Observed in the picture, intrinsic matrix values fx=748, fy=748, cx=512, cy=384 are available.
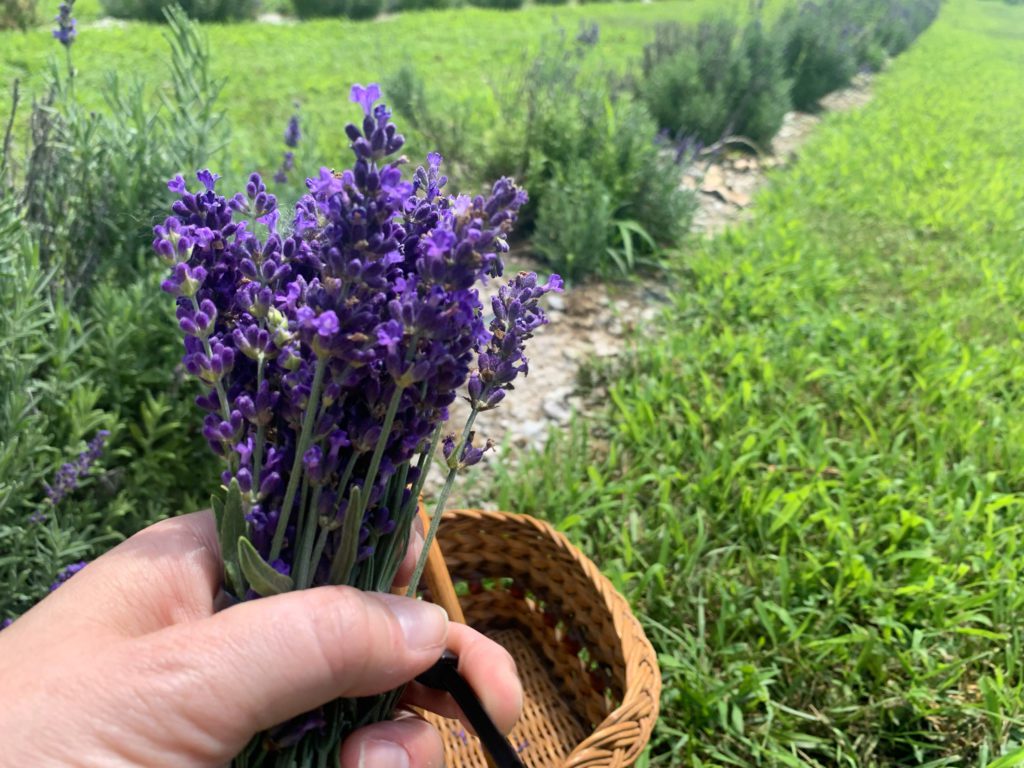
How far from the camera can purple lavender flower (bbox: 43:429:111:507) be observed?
1440 mm

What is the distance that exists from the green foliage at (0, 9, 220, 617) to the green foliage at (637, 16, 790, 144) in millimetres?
3540

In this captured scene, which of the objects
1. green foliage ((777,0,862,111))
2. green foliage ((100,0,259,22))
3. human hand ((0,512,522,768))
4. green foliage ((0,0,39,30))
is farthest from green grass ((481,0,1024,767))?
green foliage ((100,0,259,22))

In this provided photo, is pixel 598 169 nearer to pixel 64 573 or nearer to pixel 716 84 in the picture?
pixel 716 84

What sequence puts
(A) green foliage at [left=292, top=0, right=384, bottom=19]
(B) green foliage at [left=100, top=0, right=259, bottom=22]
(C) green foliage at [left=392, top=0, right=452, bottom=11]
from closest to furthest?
(B) green foliage at [left=100, top=0, right=259, bottom=22]
(A) green foliage at [left=292, top=0, right=384, bottom=19]
(C) green foliage at [left=392, top=0, right=452, bottom=11]

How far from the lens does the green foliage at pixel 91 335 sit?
55.9 inches

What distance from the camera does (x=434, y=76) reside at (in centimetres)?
691

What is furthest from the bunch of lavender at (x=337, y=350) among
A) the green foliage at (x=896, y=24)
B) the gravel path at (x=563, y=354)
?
the green foliage at (x=896, y=24)

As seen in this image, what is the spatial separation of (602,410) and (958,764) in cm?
Result: 145

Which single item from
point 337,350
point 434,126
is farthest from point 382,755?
point 434,126

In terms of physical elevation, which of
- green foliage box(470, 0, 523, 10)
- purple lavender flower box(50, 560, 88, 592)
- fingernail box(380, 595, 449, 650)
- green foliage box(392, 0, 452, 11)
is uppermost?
green foliage box(470, 0, 523, 10)

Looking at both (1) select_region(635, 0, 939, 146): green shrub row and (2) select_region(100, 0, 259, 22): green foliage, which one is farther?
(2) select_region(100, 0, 259, 22): green foliage

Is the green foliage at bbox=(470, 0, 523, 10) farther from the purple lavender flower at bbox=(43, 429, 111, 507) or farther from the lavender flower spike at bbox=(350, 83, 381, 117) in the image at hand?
the lavender flower spike at bbox=(350, 83, 381, 117)

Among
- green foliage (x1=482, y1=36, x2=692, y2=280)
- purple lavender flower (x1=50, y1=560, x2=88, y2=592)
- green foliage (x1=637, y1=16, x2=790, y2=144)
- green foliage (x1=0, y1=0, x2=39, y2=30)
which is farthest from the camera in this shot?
green foliage (x1=0, y1=0, x2=39, y2=30)

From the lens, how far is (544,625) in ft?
5.70
